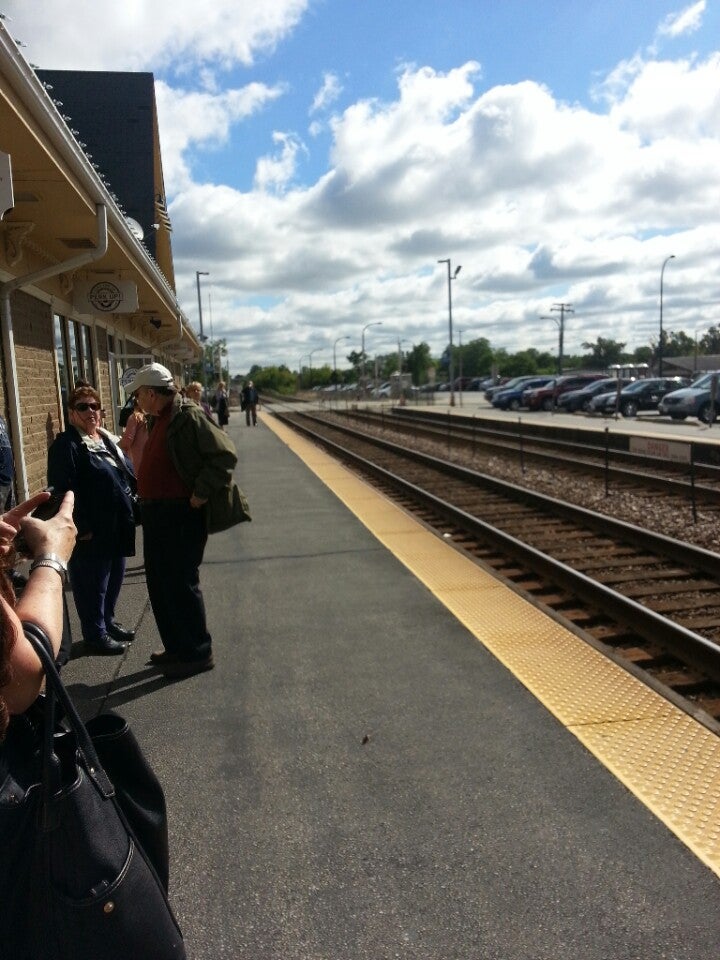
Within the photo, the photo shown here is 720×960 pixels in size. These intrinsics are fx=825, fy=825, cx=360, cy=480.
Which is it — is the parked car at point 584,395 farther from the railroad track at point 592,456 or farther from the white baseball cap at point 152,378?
the white baseball cap at point 152,378

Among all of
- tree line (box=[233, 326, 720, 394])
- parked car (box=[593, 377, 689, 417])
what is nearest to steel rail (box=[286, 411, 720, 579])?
parked car (box=[593, 377, 689, 417])

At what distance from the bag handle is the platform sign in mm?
9701

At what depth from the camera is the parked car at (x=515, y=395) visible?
1675 inches

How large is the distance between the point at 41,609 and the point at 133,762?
15.1 inches

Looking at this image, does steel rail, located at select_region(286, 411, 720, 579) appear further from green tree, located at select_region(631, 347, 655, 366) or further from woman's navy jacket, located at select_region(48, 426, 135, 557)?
green tree, located at select_region(631, 347, 655, 366)

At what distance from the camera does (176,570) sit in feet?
15.2

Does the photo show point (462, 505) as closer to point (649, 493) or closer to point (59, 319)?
point (649, 493)

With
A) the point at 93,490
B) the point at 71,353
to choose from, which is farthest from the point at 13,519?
the point at 71,353

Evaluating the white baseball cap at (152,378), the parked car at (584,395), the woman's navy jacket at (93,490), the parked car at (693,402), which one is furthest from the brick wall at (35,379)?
the parked car at (584,395)

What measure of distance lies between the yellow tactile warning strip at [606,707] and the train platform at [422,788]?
0.5 inches

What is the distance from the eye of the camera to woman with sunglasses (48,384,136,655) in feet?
16.3

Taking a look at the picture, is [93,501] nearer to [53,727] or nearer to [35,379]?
[53,727]

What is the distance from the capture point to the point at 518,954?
2.39m

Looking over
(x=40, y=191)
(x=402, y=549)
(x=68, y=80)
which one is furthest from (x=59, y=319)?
(x=68, y=80)
